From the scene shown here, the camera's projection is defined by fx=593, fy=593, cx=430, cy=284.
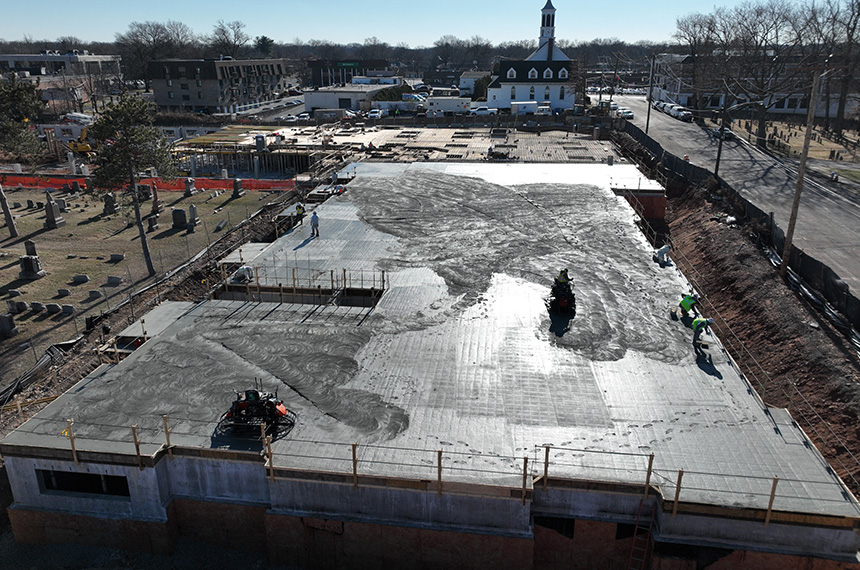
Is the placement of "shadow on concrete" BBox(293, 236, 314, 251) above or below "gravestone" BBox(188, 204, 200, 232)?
above

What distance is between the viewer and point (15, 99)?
39312 mm

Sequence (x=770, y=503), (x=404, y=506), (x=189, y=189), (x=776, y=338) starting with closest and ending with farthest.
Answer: (x=770, y=503) < (x=404, y=506) < (x=776, y=338) < (x=189, y=189)

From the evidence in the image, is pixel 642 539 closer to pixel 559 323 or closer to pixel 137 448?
pixel 559 323

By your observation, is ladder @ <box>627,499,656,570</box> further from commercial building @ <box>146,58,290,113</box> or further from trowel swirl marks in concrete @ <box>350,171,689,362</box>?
commercial building @ <box>146,58,290,113</box>

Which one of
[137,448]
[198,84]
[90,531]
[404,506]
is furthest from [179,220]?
[198,84]

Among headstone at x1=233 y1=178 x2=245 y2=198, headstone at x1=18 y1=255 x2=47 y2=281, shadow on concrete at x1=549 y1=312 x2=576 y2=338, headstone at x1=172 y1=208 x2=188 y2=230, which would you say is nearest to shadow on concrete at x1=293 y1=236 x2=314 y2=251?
shadow on concrete at x1=549 y1=312 x2=576 y2=338

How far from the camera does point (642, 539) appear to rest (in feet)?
40.4

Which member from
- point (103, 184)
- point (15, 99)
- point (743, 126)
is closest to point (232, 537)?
point (103, 184)

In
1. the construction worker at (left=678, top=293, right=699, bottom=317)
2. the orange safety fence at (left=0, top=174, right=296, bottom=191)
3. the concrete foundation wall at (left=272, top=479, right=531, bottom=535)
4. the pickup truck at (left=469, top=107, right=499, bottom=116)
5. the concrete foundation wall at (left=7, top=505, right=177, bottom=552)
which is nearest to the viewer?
the concrete foundation wall at (left=272, top=479, right=531, bottom=535)

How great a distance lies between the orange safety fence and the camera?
50.0 meters

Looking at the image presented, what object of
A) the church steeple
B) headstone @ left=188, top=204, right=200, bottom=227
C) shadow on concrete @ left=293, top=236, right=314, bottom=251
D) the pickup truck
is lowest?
headstone @ left=188, top=204, right=200, bottom=227

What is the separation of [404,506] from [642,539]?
500 centimetres

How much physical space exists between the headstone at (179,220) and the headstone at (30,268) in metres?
9.98

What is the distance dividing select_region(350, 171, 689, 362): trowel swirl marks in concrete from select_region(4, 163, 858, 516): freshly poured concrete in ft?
0.40
